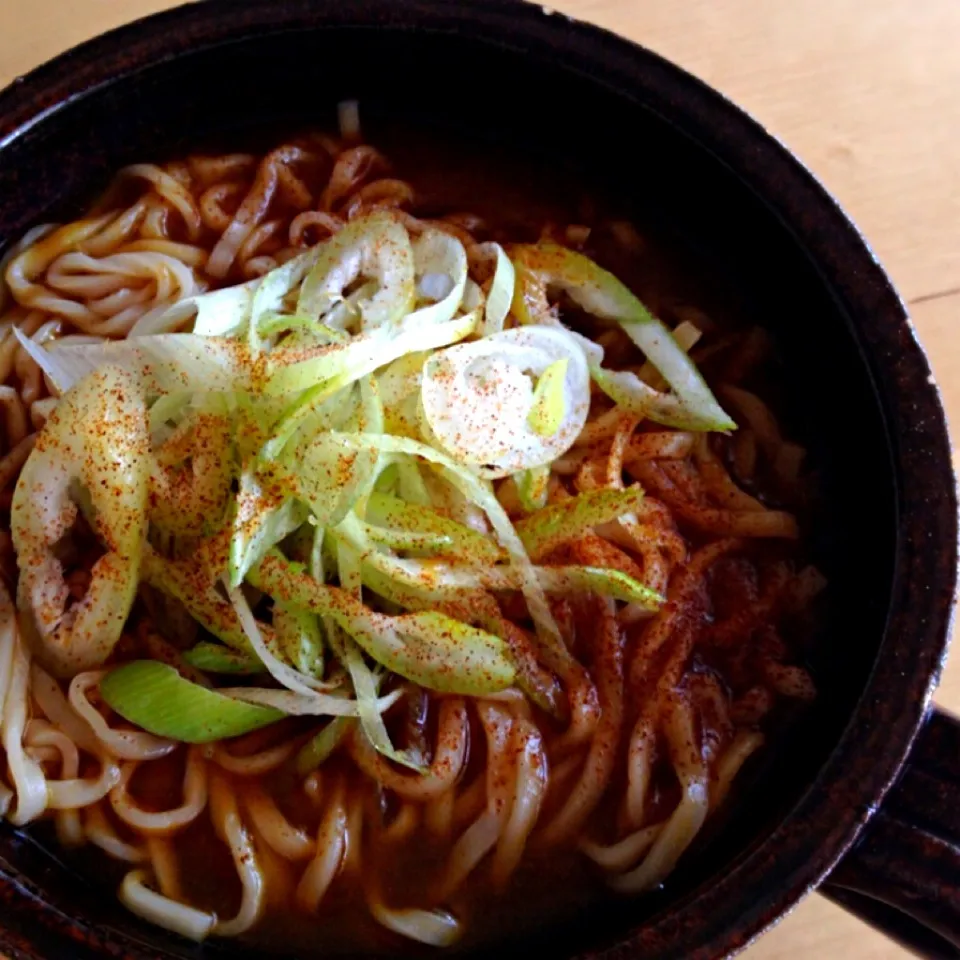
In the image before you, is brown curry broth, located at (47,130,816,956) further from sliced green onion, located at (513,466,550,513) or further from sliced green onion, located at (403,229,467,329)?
sliced green onion, located at (403,229,467,329)

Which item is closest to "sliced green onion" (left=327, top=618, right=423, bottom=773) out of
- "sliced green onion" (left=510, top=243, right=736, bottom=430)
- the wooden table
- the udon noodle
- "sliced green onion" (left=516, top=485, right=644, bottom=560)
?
the udon noodle

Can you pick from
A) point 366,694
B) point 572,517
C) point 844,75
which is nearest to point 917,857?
point 572,517

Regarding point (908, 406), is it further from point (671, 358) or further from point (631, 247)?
point (631, 247)

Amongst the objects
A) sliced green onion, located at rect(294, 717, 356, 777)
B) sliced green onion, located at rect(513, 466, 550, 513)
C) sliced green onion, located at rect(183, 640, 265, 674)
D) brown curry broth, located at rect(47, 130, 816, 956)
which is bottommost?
brown curry broth, located at rect(47, 130, 816, 956)

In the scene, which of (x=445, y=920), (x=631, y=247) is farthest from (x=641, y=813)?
(x=631, y=247)

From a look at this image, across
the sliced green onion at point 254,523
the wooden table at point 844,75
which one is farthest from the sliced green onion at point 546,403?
the wooden table at point 844,75

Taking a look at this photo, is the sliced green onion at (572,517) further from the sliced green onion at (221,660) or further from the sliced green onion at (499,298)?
the sliced green onion at (221,660)

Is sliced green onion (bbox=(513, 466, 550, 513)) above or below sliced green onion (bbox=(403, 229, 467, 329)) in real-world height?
below
